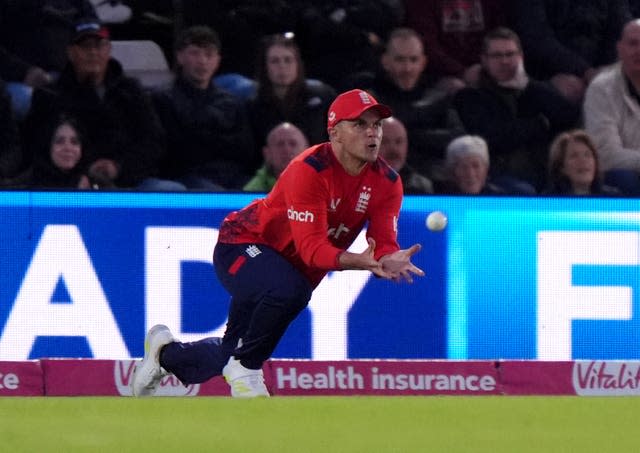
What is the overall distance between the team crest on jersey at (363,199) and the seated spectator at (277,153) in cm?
206

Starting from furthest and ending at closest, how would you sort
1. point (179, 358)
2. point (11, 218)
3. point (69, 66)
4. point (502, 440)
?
point (69, 66), point (11, 218), point (179, 358), point (502, 440)

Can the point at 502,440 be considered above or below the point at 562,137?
below

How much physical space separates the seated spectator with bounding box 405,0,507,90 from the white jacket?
2.99 ft

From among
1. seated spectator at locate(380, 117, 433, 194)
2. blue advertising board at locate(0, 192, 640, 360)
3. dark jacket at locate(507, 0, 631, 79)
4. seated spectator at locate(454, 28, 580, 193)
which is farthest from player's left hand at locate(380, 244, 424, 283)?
dark jacket at locate(507, 0, 631, 79)

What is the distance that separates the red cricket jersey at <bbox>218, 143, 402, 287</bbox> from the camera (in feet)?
24.9

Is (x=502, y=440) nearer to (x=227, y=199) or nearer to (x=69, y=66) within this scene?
(x=227, y=199)

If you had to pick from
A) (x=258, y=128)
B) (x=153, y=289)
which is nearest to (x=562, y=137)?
(x=258, y=128)

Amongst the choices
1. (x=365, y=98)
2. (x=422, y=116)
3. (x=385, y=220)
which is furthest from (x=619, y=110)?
(x=365, y=98)

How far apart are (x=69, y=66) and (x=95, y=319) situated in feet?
5.86

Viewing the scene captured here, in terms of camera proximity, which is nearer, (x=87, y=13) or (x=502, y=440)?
(x=502, y=440)

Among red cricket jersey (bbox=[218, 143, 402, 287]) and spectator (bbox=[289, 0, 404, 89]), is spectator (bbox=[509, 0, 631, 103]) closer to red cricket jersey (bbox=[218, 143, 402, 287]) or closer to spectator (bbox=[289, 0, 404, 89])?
spectator (bbox=[289, 0, 404, 89])

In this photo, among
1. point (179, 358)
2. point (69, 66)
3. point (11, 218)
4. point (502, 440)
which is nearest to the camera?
point (502, 440)

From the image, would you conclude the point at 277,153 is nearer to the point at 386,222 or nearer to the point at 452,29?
the point at 452,29

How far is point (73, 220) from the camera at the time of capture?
9.47 m
